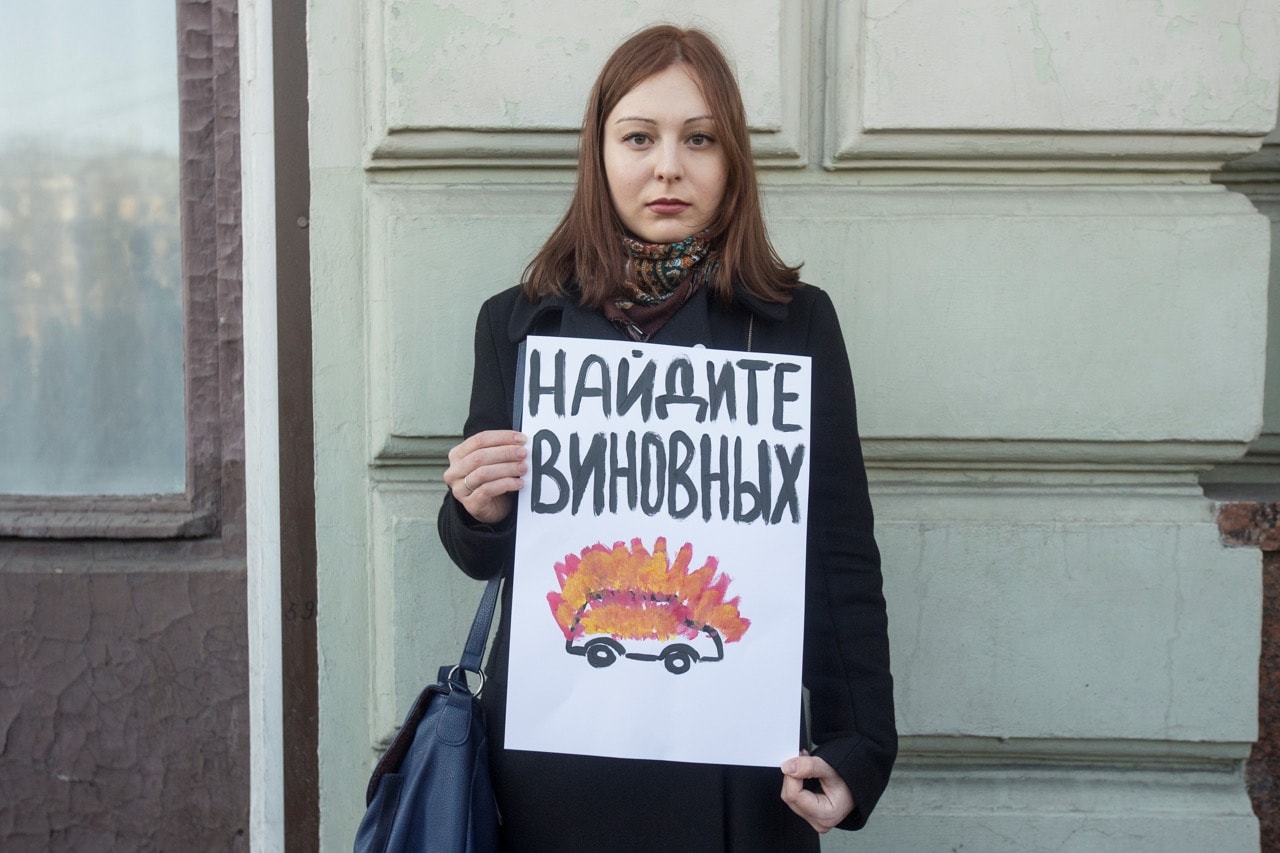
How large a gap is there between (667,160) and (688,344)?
0.27 metres

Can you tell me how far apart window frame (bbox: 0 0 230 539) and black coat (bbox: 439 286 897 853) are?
1.13m

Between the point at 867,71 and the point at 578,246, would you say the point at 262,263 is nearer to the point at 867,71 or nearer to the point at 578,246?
the point at 578,246

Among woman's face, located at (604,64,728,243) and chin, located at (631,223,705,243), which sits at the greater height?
woman's face, located at (604,64,728,243)

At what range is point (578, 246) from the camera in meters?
1.57

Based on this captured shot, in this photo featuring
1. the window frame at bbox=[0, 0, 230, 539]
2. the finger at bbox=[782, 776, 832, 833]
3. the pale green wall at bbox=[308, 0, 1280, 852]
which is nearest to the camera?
the finger at bbox=[782, 776, 832, 833]

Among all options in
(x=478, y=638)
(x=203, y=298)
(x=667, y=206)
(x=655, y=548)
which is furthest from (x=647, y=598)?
(x=203, y=298)

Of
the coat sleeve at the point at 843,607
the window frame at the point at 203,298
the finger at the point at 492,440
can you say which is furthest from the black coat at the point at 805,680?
the window frame at the point at 203,298

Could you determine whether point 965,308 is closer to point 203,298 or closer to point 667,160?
point 667,160

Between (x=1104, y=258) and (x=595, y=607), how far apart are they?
4.61 ft

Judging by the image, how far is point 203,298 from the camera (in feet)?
7.75

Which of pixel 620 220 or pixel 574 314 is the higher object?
pixel 620 220

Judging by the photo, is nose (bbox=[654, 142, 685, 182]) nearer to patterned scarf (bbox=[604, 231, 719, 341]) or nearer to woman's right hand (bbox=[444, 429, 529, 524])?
patterned scarf (bbox=[604, 231, 719, 341])

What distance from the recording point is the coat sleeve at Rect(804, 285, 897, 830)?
1.41 metres

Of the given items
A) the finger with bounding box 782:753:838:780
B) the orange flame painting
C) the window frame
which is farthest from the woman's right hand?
the window frame
